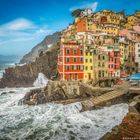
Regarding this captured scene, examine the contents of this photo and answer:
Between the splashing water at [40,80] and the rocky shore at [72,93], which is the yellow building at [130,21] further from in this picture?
the rocky shore at [72,93]

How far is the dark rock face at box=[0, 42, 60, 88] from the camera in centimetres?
9831

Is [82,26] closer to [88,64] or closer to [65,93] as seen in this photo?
[88,64]

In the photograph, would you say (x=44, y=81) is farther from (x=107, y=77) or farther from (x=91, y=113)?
(x=91, y=113)

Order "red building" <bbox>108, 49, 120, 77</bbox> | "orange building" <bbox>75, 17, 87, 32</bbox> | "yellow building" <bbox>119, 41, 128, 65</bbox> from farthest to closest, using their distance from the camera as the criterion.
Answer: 1. "orange building" <bbox>75, 17, 87, 32</bbox>
2. "yellow building" <bbox>119, 41, 128, 65</bbox>
3. "red building" <bbox>108, 49, 120, 77</bbox>

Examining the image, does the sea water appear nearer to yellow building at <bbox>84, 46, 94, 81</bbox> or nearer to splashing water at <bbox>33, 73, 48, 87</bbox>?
yellow building at <bbox>84, 46, 94, 81</bbox>

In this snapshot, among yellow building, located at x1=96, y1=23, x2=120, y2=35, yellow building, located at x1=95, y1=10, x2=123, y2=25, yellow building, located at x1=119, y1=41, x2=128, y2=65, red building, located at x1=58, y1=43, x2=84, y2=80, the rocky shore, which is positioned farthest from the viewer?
yellow building, located at x1=95, y1=10, x2=123, y2=25

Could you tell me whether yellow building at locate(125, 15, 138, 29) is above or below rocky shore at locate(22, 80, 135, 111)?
above

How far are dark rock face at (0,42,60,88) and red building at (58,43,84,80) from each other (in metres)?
25.5

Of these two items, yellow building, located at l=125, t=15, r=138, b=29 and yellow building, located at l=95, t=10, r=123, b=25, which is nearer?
yellow building, located at l=95, t=10, r=123, b=25

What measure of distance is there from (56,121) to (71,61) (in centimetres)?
2626

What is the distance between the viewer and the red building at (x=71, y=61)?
68250 millimetres

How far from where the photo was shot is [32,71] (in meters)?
106

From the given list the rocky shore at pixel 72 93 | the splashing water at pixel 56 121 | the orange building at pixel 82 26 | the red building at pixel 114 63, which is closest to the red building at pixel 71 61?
the rocky shore at pixel 72 93

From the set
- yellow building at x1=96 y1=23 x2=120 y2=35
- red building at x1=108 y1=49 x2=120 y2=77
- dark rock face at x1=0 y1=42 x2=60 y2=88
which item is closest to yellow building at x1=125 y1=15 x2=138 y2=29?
yellow building at x1=96 y1=23 x2=120 y2=35
